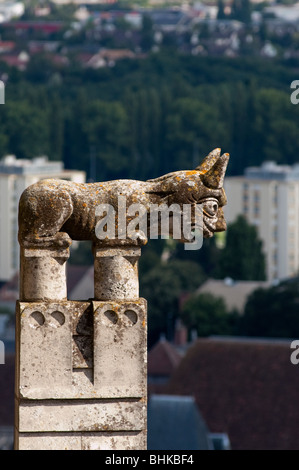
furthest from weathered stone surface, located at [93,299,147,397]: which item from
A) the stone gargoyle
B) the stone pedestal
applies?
the stone gargoyle

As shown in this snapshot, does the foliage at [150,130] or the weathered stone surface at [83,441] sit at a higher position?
the foliage at [150,130]

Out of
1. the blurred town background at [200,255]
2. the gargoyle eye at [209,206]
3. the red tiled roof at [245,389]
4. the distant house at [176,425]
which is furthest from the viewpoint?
the blurred town background at [200,255]

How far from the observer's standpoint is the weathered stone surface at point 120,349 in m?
12.8

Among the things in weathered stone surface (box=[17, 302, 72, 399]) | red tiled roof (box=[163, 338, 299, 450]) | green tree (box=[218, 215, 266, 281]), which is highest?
green tree (box=[218, 215, 266, 281])

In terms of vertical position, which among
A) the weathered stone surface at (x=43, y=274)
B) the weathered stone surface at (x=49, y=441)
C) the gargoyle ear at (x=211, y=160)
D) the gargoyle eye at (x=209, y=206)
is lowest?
the weathered stone surface at (x=49, y=441)

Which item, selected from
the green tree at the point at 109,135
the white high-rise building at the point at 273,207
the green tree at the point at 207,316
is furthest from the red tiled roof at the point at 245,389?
the green tree at the point at 109,135

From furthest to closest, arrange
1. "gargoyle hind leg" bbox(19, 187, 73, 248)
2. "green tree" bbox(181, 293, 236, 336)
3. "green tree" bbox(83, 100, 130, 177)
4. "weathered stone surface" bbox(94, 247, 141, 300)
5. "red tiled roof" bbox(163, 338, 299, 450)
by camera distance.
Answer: "green tree" bbox(83, 100, 130, 177) < "green tree" bbox(181, 293, 236, 336) < "red tiled roof" bbox(163, 338, 299, 450) < "weathered stone surface" bbox(94, 247, 141, 300) < "gargoyle hind leg" bbox(19, 187, 73, 248)

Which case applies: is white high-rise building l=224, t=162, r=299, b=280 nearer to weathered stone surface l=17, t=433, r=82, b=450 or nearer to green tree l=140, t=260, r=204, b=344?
green tree l=140, t=260, r=204, b=344

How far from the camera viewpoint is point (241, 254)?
124 m

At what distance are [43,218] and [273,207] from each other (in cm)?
13900

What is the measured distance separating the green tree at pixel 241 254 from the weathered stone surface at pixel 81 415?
109 m

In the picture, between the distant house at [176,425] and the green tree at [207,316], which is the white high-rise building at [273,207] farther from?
the distant house at [176,425]

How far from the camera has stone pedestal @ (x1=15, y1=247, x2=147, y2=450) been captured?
12.7 meters

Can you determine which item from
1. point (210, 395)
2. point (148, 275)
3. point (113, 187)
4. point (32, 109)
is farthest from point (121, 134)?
point (113, 187)
